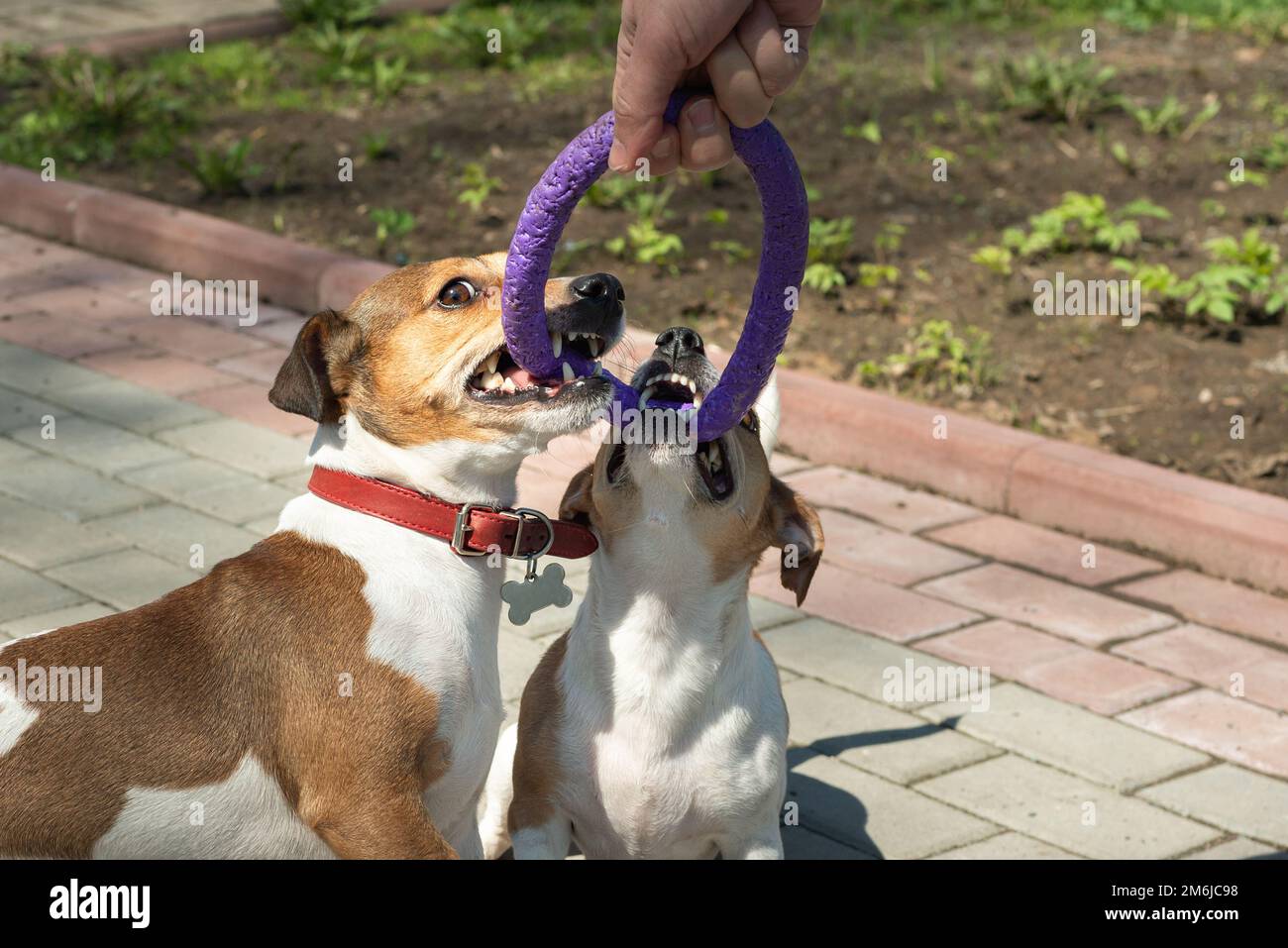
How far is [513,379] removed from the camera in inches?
166

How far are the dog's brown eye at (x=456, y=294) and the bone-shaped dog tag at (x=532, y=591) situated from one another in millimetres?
681

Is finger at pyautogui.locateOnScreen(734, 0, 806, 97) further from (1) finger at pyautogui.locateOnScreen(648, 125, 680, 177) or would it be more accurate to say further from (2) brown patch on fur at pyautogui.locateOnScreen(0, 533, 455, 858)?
(2) brown patch on fur at pyautogui.locateOnScreen(0, 533, 455, 858)

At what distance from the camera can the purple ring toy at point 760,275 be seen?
156 inches

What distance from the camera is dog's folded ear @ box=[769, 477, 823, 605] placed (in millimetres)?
4406

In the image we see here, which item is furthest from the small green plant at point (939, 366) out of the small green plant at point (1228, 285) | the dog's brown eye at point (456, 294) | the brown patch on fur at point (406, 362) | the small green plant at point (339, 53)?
the small green plant at point (339, 53)

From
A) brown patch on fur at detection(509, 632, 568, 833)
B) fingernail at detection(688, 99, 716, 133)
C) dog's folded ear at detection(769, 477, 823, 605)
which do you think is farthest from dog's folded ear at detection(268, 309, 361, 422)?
dog's folded ear at detection(769, 477, 823, 605)

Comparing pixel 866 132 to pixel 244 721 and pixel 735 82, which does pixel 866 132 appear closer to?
pixel 735 82

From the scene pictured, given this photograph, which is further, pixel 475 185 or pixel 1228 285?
pixel 475 185

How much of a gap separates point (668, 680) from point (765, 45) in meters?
1.61

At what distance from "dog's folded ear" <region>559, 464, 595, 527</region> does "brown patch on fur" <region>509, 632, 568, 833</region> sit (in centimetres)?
37

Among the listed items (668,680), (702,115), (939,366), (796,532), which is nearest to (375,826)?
(668,680)

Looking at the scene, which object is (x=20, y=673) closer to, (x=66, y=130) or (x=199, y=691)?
(x=199, y=691)

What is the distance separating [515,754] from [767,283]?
4.62 feet

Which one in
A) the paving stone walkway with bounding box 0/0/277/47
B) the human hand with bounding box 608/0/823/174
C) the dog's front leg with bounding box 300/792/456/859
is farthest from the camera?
the paving stone walkway with bounding box 0/0/277/47
